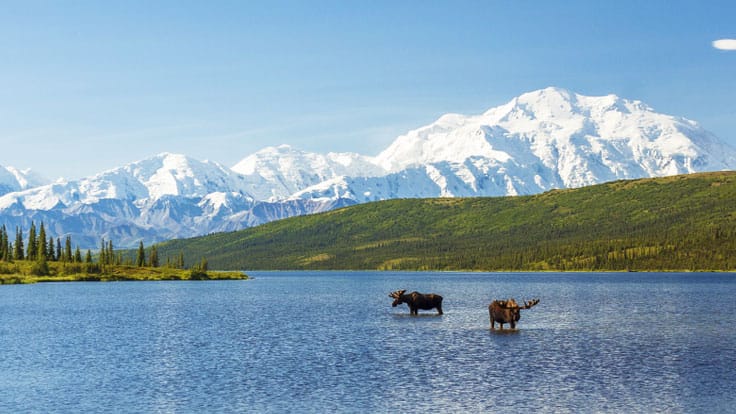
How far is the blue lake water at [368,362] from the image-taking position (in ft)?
168

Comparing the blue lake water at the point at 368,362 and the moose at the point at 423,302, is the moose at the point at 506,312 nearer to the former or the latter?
the blue lake water at the point at 368,362

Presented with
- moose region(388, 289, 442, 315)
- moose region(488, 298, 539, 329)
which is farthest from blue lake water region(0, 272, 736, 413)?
moose region(388, 289, 442, 315)

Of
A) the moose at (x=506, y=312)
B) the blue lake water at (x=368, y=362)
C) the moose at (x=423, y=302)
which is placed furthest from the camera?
the moose at (x=423, y=302)

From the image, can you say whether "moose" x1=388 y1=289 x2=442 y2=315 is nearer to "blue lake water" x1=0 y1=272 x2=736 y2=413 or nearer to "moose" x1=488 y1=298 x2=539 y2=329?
"blue lake water" x1=0 y1=272 x2=736 y2=413

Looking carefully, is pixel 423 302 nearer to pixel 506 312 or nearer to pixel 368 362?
pixel 506 312

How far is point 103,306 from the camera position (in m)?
142

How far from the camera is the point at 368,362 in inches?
2648

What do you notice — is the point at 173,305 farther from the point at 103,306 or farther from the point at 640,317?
the point at 640,317

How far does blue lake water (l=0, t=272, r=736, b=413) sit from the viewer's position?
5119cm

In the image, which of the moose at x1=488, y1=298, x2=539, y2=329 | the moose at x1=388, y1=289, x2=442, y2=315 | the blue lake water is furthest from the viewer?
the moose at x1=388, y1=289, x2=442, y2=315

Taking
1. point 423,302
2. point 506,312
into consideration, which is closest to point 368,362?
point 506,312

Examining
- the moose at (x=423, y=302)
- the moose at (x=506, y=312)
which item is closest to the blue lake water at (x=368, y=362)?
the moose at (x=506, y=312)

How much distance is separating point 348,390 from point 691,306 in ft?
307

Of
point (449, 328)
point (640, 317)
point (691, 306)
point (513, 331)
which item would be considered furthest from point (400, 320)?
point (691, 306)
